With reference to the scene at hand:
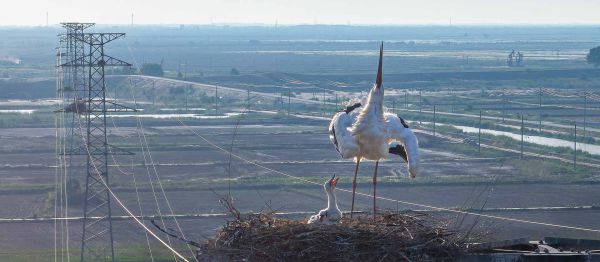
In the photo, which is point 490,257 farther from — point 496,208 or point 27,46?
point 27,46

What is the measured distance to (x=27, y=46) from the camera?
18188 centimetres

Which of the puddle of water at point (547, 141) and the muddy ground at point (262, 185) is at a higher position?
the puddle of water at point (547, 141)

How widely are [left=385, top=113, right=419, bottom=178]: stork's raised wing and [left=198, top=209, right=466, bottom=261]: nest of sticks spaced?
142 centimetres

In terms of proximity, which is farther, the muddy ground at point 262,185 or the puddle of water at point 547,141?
the puddle of water at point 547,141

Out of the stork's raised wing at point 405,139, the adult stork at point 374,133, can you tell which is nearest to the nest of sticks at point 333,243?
the stork's raised wing at point 405,139

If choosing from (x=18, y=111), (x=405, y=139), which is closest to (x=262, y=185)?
(x=405, y=139)

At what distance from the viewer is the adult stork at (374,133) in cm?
1308

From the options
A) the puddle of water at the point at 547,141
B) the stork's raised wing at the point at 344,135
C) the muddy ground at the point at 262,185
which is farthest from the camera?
the puddle of water at the point at 547,141

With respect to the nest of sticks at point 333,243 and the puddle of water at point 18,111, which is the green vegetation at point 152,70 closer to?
the puddle of water at point 18,111

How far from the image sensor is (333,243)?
11039 millimetres

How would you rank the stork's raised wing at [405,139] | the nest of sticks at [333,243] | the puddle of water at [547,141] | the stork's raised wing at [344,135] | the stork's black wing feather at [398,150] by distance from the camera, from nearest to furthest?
1. the nest of sticks at [333,243]
2. the stork's raised wing at [405,139]
3. the stork's raised wing at [344,135]
4. the stork's black wing feather at [398,150]
5. the puddle of water at [547,141]

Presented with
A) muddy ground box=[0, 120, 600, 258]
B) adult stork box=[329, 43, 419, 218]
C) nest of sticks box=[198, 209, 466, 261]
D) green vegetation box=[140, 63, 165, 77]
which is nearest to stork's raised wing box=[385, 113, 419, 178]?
adult stork box=[329, 43, 419, 218]

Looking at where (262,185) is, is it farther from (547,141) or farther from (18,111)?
(18,111)

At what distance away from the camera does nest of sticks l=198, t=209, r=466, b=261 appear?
36.1 ft
